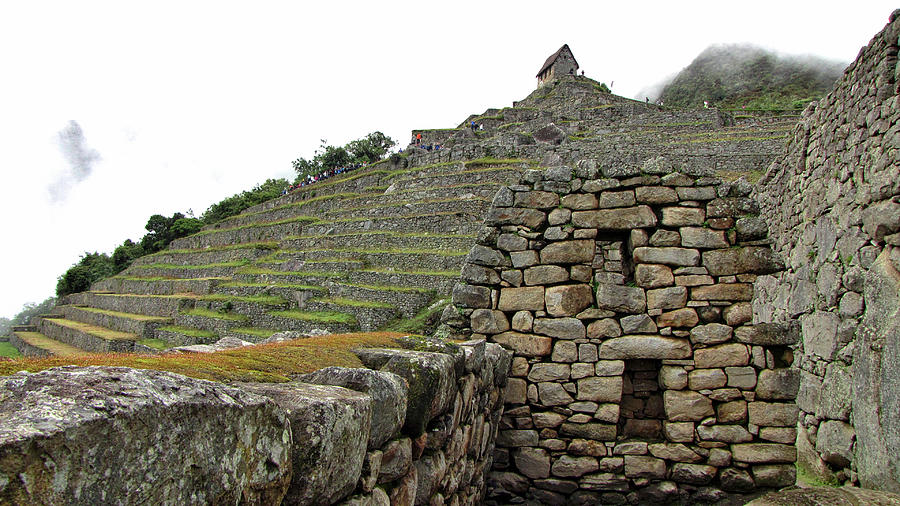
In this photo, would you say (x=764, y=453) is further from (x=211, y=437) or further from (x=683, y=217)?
(x=211, y=437)

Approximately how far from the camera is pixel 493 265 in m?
6.17

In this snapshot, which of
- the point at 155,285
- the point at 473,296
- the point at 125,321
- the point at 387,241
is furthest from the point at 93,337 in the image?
the point at 473,296

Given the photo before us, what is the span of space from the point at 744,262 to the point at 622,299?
4.63 ft

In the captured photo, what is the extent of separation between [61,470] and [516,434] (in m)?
5.36

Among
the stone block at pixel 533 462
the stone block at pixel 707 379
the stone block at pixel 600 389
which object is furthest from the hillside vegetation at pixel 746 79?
the stone block at pixel 533 462

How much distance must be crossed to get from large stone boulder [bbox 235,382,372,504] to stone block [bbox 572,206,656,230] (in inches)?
176

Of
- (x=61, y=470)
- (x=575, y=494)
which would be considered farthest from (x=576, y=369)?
(x=61, y=470)

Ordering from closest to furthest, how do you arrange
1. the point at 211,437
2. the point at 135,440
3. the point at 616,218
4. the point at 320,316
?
the point at 135,440 < the point at 211,437 < the point at 616,218 < the point at 320,316

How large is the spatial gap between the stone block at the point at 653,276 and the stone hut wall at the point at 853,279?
1843 millimetres

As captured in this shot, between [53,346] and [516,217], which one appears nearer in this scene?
[516,217]

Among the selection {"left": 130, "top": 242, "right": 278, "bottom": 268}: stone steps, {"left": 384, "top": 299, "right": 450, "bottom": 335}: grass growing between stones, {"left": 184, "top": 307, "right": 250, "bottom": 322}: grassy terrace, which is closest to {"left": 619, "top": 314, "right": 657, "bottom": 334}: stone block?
{"left": 384, "top": 299, "right": 450, "bottom": 335}: grass growing between stones

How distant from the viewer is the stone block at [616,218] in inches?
232

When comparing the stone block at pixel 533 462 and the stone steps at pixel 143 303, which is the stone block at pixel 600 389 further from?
the stone steps at pixel 143 303

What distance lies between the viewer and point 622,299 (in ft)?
18.9
